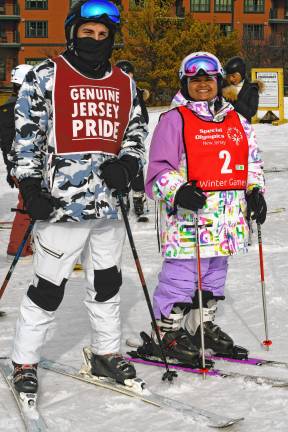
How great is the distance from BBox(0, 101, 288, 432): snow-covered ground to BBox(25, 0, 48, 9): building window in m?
51.9

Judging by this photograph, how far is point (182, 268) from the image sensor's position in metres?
4.23

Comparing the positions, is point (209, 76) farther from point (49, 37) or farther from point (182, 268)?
point (49, 37)

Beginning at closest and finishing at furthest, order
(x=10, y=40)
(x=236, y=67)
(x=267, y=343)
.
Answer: (x=267, y=343)
(x=236, y=67)
(x=10, y=40)

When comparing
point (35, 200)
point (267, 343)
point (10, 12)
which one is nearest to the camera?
point (35, 200)

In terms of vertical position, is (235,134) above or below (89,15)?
below

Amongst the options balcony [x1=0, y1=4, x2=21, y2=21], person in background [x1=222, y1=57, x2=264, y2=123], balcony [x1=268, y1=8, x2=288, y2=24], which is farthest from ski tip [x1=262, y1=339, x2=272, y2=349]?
balcony [x1=268, y1=8, x2=288, y2=24]

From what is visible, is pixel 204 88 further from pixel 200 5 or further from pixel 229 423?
pixel 200 5

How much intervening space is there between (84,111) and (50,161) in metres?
0.30

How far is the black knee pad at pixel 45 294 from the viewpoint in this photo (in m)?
3.64

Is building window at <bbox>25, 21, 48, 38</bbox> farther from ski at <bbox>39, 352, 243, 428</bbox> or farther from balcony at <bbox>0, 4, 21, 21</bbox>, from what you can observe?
ski at <bbox>39, 352, 243, 428</bbox>

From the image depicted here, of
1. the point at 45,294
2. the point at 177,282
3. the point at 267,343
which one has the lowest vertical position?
the point at 267,343

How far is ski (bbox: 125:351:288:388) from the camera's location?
153 inches

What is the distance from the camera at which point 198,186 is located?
13.4 feet

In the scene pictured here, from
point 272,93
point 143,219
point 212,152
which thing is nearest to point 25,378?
point 212,152
